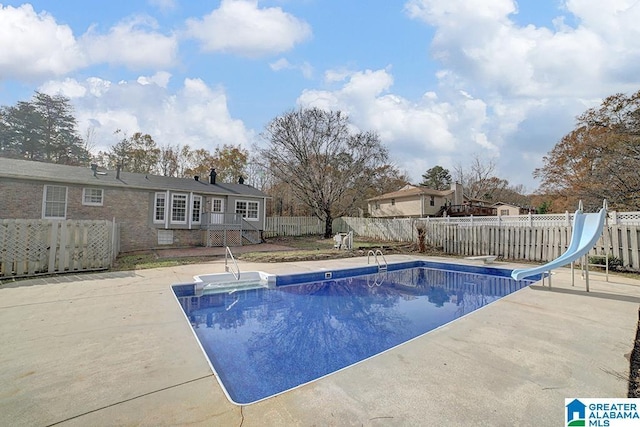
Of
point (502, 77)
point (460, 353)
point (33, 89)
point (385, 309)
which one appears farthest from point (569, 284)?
point (33, 89)

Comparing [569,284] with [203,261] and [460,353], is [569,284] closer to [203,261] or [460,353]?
[460,353]

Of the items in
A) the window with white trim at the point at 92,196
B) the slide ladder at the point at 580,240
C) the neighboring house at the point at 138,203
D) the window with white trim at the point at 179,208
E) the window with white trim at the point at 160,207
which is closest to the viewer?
the slide ladder at the point at 580,240

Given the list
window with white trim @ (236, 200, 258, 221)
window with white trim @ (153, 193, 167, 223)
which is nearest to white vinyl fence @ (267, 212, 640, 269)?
window with white trim @ (236, 200, 258, 221)

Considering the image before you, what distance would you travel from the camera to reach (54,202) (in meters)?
13.5

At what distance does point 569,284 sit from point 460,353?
6303 mm

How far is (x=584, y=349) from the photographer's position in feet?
11.5

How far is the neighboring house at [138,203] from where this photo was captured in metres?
13.0

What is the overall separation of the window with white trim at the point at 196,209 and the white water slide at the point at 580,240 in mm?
15655

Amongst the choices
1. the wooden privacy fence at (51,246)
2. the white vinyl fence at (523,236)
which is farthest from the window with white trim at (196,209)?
the white vinyl fence at (523,236)

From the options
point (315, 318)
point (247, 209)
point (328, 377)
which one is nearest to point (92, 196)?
point (247, 209)

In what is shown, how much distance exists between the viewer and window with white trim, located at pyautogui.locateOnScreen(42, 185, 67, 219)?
43.7 feet

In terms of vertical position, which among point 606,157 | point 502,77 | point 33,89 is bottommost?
point 606,157

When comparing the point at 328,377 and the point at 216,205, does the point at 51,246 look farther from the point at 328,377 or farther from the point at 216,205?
the point at 216,205

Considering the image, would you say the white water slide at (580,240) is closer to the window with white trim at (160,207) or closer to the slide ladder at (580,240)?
the slide ladder at (580,240)
